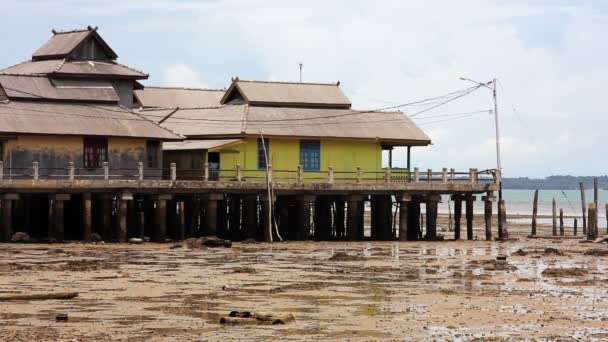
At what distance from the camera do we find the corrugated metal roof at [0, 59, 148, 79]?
57594 mm

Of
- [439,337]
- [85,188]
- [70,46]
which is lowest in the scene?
[439,337]

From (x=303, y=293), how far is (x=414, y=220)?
29782 millimetres

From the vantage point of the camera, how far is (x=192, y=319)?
26531 mm

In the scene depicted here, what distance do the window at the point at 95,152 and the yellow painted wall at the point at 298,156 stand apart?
568 centimetres

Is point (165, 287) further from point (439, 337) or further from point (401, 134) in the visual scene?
point (401, 134)

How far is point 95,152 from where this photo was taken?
5503 cm

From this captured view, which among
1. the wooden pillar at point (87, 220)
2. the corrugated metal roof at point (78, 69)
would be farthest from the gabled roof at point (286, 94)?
the wooden pillar at point (87, 220)

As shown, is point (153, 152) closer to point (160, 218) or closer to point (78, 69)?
point (160, 218)

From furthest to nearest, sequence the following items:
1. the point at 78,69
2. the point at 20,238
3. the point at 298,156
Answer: the point at 298,156, the point at 78,69, the point at 20,238

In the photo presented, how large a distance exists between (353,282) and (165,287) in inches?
211

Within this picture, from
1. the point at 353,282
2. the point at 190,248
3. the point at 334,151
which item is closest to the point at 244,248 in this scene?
the point at 190,248

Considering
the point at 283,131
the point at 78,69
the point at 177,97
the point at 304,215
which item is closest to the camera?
the point at 304,215

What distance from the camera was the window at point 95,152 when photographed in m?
54.8

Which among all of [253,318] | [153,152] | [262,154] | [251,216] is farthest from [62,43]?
[253,318]
